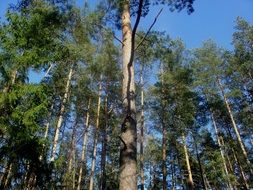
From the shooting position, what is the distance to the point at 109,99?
2036 cm

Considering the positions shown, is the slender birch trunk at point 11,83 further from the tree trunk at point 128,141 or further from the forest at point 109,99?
the tree trunk at point 128,141

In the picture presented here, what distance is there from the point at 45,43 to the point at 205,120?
47.8ft

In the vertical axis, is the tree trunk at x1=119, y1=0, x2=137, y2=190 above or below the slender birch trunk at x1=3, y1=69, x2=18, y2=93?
below

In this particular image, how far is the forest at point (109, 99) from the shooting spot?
9344mm

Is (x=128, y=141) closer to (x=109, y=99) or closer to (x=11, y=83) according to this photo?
(x=11, y=83)

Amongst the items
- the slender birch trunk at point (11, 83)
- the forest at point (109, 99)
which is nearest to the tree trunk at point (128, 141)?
the forest at point (109, 99)

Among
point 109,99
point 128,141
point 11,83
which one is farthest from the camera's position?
point 109,99

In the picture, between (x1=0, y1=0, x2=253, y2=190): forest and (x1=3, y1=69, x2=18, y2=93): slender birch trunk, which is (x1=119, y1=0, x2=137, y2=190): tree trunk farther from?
(x1=3, y1=69, x2=18, y2=93): slender birch trunk

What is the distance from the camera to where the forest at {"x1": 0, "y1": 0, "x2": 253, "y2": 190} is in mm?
9344

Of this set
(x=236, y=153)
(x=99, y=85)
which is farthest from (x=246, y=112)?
(x=99, y=85)

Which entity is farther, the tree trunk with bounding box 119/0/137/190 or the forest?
the forest

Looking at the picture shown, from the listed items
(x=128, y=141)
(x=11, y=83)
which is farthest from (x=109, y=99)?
(x=128, y=141)

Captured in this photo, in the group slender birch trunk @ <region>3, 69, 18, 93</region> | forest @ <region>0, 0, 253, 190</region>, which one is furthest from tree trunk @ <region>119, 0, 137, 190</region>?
slender birch trunk @ <region>3, 69, 18, 93</region>

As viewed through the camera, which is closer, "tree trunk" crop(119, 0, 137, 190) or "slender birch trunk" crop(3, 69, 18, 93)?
"tree trunk" crop(119, 0, 137, 190)
